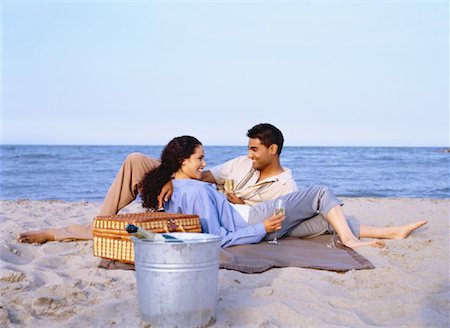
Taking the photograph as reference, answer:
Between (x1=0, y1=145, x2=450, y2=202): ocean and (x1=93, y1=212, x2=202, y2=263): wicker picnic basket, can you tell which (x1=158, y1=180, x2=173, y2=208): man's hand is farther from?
(x1=0, y1=145, x2=450, y2=202): ocean

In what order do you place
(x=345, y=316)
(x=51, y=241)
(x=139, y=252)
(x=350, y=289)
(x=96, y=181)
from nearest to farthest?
(x=139, y=252) → (x=345, y=316) → (x=350, y=289) → (x=51, y=241) → (x=96, y=181)

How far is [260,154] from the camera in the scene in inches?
229

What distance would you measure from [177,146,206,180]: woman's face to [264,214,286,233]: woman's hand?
0.78m

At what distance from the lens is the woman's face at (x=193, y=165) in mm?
5090

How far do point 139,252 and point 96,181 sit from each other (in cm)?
1434

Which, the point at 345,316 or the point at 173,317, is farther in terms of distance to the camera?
the point at 345,316

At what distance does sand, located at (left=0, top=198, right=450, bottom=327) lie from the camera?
324cm

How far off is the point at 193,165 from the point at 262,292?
→ 1688mm

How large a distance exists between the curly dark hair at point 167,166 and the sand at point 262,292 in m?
0.76

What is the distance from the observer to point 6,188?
1436 cm

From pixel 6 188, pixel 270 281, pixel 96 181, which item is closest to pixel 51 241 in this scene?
pixel 270 281

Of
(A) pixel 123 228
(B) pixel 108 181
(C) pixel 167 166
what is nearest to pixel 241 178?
(C) pixel 167 166

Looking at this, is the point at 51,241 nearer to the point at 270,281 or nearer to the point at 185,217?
the point at 185,217

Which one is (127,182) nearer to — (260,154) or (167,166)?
(167,166)
